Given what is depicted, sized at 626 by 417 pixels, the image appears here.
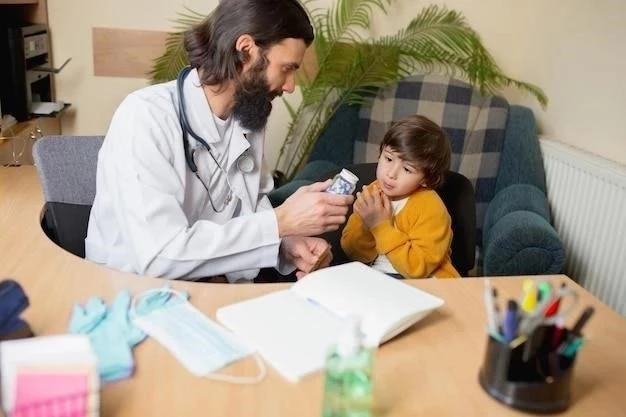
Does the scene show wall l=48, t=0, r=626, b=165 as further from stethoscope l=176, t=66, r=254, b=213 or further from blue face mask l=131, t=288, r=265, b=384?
blue face mask l=131, t=288, r=265, b=384

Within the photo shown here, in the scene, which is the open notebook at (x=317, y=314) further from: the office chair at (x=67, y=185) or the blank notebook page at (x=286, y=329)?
the office chair at (x=67, y=185)

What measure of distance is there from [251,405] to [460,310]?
1.61 ft

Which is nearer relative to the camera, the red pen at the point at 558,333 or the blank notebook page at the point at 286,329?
the red pen at the point at 558,333

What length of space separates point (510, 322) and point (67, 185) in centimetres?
126

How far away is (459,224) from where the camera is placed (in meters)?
1.91

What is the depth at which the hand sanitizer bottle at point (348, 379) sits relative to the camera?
739mm

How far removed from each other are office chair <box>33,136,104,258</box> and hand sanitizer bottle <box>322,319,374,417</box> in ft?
3.37

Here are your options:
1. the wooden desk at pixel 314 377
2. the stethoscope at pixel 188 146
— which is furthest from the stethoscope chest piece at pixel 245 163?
the wooden desk at pixel 314 377

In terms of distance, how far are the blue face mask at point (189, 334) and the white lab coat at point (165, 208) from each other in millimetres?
221

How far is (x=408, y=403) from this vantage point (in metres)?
0.84

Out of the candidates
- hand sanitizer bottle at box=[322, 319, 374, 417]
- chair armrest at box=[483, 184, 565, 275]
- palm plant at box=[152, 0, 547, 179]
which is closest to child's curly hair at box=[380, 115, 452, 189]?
chair armrest at box=[483, 184, 565, 275]

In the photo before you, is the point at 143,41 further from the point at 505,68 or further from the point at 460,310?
the point at 460,310

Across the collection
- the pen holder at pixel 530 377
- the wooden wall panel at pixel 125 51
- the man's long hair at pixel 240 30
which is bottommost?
the pen holder at pixel 530 377

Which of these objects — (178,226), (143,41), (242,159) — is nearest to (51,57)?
(143,41)
